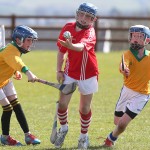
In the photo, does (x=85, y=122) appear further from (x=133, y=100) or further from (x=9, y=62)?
(x=9, y=62)

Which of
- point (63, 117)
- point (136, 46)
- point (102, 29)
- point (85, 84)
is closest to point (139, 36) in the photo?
point (136, 46)

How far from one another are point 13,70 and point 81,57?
89 centimetres

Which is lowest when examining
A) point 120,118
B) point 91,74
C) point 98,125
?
point 98,125

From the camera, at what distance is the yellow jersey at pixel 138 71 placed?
824 cm

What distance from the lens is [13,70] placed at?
8500 mm

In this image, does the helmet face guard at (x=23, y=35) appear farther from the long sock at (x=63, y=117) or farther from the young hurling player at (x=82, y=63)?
the long sock at (x=63, y=117)

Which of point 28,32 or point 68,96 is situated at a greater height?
point 28,32

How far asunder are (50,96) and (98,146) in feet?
19.0

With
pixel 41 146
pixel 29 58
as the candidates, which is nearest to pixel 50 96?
pixel 41 146

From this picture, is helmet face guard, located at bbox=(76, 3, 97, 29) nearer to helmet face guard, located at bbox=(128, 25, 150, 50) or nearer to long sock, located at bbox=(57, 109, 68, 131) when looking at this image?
helmet face guard, located at bbox=(128, 25, 150, 50)

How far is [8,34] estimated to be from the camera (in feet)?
92.5

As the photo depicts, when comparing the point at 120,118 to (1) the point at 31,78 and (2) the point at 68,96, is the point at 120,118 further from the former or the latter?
(1) the point at 31,78

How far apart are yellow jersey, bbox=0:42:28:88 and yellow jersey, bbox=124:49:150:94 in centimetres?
125

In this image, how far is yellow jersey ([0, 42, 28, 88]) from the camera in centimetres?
802
